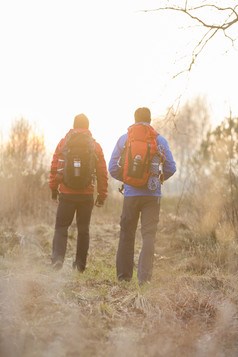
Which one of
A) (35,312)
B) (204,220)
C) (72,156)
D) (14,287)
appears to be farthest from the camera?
(204,220)

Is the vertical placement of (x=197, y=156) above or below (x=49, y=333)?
above

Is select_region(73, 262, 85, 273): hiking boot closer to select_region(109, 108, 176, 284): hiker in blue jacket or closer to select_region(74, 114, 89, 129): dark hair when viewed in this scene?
select_region(109, 108, 176, 284): hiker in blue jacket

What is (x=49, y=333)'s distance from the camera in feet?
8.59

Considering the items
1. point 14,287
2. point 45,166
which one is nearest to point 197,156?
point 45,166

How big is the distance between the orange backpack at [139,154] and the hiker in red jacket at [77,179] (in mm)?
620

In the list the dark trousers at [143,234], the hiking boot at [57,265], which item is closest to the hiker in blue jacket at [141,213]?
the dark trousers at [143,234]

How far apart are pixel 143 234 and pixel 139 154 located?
88cm

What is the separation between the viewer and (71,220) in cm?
488

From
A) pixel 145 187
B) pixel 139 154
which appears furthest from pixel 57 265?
pixel 139 154

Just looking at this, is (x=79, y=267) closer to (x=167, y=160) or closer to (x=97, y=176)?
(x=97, y=176)

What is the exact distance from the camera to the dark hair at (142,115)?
Answer: 4434 millimetres

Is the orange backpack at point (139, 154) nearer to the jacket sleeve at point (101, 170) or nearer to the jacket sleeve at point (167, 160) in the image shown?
the jacket sleeve at point (167, 160)

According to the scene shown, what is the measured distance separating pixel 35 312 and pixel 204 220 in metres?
4.41

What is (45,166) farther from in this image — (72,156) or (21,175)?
(72,156)
